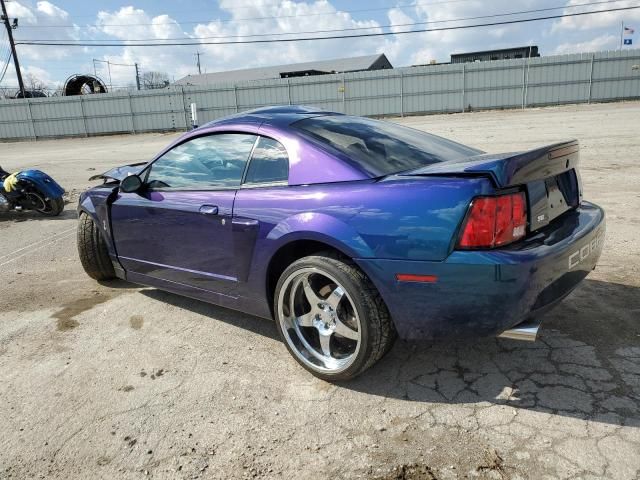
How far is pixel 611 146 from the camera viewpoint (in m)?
11.6

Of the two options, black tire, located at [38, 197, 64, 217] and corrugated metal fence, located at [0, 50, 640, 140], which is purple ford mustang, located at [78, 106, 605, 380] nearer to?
black tire, located at [38, 197, 64, 217]

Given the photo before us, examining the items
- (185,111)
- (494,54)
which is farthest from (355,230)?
(494,54)

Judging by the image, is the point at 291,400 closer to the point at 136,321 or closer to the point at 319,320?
the point at 319,320

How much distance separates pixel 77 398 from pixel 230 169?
1654mm

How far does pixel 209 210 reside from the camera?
3283 millimetres

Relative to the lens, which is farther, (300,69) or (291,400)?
(300,69)

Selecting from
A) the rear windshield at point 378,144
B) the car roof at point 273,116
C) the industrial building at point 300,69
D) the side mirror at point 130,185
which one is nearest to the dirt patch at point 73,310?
the side mirror at point 130,185

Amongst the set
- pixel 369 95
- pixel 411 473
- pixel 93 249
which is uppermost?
pixel 369 95

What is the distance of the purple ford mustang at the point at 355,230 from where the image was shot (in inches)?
93.7

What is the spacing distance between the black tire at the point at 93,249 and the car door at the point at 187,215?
0.47m

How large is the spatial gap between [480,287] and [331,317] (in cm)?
89

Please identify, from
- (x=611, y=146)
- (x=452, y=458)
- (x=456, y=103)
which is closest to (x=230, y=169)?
(x=452, y=458)

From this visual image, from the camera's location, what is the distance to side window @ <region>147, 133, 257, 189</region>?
11.0 ft

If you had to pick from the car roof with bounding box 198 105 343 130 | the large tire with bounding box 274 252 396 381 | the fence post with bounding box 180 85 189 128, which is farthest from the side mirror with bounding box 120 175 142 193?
the fence post with bounding box 180 85 189 128
